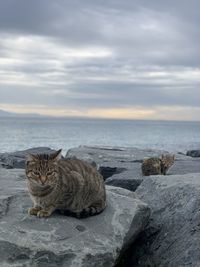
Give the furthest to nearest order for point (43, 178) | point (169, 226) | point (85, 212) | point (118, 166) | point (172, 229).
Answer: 1. point (118, 166)
2. point (169, 226)
3. point (172, 229)
4. point (85, 212)
5. point (43, 178)

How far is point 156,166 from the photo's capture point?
46.3 ft

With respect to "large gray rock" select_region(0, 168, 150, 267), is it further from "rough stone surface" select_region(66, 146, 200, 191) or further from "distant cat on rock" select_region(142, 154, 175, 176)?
"distant cat on rock" select_region(142, 154, 175, 176)

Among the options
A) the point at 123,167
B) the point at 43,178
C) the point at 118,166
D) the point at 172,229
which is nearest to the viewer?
the point at 43,178

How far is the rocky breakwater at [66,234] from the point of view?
23.1 feet

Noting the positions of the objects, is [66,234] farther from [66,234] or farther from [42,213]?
[42,213]

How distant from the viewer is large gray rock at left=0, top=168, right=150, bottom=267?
7051 millimetres

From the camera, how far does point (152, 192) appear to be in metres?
9.38

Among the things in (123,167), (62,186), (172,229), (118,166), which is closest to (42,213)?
(62,186)

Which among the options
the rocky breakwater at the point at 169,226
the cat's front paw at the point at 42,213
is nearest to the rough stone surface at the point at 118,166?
the rocky breakwater at the point at 169,226

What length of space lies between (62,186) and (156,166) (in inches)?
261

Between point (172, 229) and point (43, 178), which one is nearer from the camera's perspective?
point (43, 178)

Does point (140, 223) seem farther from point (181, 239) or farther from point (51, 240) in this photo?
point (51, 240)

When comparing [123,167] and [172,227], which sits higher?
[123,167]

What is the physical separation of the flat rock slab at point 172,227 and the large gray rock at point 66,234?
1.22 feet
